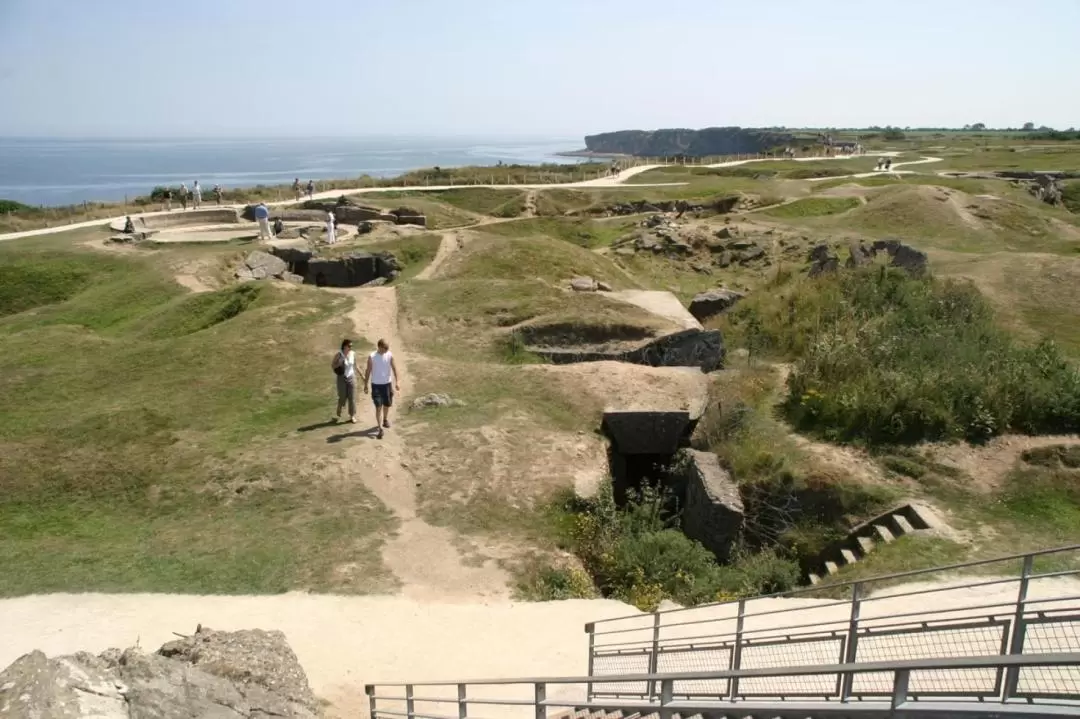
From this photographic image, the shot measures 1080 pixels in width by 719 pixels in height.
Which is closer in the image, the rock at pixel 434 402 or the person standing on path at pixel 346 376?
the person standing on path at pixel 346 376

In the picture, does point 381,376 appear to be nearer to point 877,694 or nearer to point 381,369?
point 381,369

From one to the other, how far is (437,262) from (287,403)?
14.3m

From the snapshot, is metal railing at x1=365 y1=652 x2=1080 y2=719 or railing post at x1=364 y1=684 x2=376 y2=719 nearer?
metal railing at x1=365 y1=652 x2=1080 y2=719

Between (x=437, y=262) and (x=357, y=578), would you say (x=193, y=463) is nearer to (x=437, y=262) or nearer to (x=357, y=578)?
(x=357, y=578)

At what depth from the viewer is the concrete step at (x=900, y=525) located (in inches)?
509

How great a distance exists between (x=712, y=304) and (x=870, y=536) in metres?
15.0

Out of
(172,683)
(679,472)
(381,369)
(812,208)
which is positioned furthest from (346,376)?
(812,208)

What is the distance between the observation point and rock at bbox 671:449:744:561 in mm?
14195

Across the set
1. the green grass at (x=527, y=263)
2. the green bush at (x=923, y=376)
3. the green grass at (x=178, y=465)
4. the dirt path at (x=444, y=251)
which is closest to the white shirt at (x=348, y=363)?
the green grass at (x=178, y=465)

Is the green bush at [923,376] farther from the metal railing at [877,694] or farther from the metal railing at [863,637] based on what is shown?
the metal railing at [877,694]

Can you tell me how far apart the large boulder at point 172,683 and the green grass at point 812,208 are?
39970 millimetres

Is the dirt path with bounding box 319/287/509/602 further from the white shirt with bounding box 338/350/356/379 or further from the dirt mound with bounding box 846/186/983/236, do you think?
the dirt mound with bounding box 846/186/983/236

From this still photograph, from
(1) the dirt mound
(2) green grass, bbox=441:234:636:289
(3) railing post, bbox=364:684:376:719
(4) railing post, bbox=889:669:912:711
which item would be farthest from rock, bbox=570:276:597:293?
(4) railing post, bbox=889:669:912:711

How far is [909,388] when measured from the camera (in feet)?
52.7
